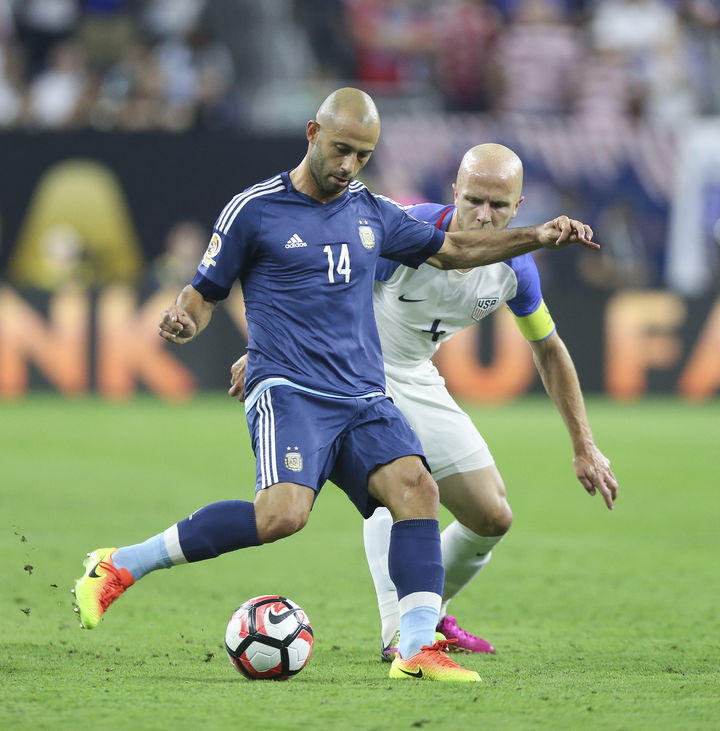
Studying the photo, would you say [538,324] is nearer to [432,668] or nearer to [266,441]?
[266,441]

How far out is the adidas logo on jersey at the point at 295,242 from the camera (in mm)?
4902

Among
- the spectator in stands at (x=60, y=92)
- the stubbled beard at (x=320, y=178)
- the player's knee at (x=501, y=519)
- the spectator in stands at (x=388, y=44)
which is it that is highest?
the spectator in stands at (x=388, y=44)

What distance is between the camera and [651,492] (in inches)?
413

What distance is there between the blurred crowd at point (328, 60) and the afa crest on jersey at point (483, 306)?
1193 cm

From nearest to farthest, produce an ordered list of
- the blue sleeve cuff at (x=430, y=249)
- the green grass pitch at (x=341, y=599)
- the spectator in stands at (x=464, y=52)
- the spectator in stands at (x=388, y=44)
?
the green grass pitch at (x=341, y=599) → the blue sleeve cuff at (x=430, y=249) → the spectator in stands at (x=464, y=52) → the spectator in stands at (x=388, y=44)

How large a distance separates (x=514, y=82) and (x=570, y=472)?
800 centimetres

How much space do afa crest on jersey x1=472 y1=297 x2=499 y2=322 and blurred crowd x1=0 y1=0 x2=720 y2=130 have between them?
11930 mm

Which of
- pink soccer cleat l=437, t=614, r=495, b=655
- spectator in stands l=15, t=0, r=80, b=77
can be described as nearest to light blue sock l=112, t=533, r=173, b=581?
pink soccer cleat l=437, t=614, r=495, b=655

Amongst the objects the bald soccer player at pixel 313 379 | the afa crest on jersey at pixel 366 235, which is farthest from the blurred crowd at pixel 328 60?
the bald soccer player at pixel 313 379

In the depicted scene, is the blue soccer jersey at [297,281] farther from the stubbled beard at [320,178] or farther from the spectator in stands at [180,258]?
the spectator in stands at [180,258]

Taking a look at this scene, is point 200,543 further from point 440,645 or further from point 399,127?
point 399,127

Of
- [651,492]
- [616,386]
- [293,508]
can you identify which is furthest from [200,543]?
[616,386]

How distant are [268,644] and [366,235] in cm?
154

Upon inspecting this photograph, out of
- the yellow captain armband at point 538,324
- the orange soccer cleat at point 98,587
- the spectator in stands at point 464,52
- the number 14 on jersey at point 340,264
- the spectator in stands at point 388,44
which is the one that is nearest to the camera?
the orange soccer cleat at point 98,587
